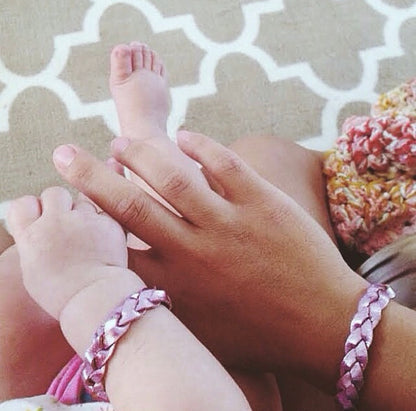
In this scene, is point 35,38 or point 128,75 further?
point 35,38

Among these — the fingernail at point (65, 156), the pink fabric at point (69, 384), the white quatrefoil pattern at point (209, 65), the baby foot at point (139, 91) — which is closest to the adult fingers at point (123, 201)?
the fingernail at point (65, 156)

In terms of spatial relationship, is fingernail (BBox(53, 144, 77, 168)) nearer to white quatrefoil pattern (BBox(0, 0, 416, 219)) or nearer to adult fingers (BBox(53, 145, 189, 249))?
adult fingers (BBox(53, 145, 189, 249))

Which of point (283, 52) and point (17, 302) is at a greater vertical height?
point (283, 52)

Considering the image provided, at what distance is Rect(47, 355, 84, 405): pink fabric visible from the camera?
1.82 ft

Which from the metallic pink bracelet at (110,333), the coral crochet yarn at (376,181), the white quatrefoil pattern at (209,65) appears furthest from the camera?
the white quatrefoil pattern at (209,65)

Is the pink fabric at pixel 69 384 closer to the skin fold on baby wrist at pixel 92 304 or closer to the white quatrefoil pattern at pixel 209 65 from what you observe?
the skin fold on baby wrist at pixel 92 304

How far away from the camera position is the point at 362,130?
730 mm

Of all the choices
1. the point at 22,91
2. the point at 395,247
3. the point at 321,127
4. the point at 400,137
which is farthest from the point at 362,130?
the point at 22,91

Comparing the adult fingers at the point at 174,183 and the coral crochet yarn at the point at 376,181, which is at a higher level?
the adult fingers at the point at 174,183

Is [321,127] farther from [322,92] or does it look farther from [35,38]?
[35,38]

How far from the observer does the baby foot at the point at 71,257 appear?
46cm

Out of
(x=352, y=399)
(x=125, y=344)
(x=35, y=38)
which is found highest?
(x=35, y=38)

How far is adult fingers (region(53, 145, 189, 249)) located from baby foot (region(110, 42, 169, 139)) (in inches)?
8.8

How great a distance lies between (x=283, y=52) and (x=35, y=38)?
14.2 inches
